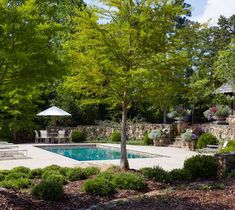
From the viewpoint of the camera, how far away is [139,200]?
725cm

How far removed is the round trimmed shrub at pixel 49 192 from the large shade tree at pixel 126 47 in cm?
386

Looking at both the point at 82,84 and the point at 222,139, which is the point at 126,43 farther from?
the point at 222,139

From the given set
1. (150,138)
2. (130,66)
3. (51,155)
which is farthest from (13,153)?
(150,138)

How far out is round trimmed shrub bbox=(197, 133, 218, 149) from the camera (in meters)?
19.2

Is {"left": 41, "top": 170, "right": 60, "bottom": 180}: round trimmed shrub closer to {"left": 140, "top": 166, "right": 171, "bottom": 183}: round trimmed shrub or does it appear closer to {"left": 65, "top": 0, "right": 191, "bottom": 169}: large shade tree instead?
{"left": 140, "top": 166, "right": 171, "bottom": 183}: round trimmed shrub

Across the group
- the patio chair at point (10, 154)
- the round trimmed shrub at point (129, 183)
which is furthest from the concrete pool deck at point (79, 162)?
the round trimmed shrub at point (129, 183)

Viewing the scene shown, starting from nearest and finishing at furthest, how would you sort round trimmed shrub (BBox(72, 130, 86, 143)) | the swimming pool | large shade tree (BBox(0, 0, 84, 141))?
1. large shade tree (BBox(0, 0, 84, 141))
2. the swimming pool
3. round trimmed shrub (BBox(72, 130, 86, 143))

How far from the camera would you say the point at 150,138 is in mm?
22562

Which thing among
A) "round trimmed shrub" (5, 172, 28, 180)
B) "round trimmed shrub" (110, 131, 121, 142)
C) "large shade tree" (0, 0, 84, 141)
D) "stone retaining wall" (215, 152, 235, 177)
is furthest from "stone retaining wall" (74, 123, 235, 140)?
"large shade tree" (0, 0, 84, 141)

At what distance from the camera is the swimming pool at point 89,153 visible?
1842 cm

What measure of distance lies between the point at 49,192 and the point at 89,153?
13.0 metres

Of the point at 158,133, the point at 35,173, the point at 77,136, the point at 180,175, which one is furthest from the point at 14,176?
the point at 77,136

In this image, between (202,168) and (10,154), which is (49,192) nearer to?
(202,168)

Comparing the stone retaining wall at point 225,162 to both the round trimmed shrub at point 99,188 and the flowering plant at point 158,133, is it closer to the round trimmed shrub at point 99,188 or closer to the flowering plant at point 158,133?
the round trimmed shrub at point 99,188
